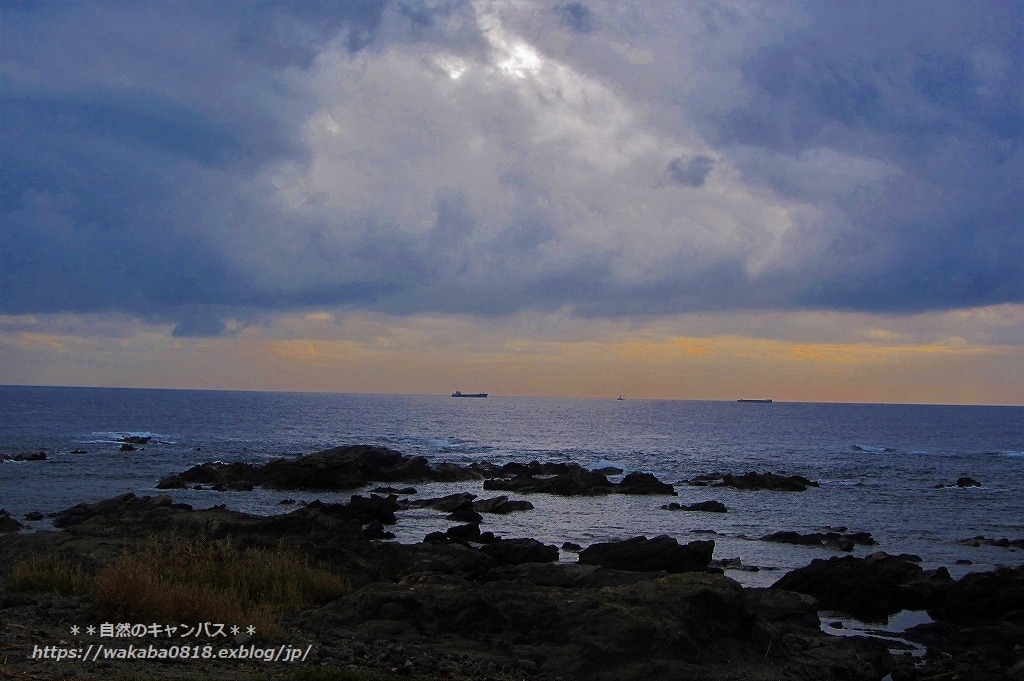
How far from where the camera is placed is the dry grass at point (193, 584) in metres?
12.4

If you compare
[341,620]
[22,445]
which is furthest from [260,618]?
[22,445]

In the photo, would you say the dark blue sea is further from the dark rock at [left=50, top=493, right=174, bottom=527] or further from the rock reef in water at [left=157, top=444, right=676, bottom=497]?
the rock reef in water at [left=157, top=444, right=676, bottom=497]

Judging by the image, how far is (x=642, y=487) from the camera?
55125mm

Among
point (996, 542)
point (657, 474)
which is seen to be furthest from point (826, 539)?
point (657, 474)

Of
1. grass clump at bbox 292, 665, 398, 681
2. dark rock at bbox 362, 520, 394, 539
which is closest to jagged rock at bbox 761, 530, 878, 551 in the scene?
dark rock at bbox 362, 520, 394, 539

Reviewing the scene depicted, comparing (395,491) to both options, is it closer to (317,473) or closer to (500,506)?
(317,473)

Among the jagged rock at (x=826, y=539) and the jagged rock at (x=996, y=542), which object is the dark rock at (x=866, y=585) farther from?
the jagged rock at (x=996, y=542)

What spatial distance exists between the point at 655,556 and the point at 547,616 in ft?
37.7

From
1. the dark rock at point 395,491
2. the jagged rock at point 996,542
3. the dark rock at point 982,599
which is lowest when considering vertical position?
the dark rock at point 395,491

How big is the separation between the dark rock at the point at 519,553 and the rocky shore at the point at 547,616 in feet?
0.24

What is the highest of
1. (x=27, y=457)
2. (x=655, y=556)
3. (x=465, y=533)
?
(x=655, y=556)

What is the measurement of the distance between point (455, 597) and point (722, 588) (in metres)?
4.99

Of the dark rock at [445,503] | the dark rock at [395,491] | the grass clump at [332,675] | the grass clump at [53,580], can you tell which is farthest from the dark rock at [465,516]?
the grass clump at [332,675]

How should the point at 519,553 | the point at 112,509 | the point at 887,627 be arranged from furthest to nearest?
the point at 112,509 → the point at 519,553 → the point at 887,627
